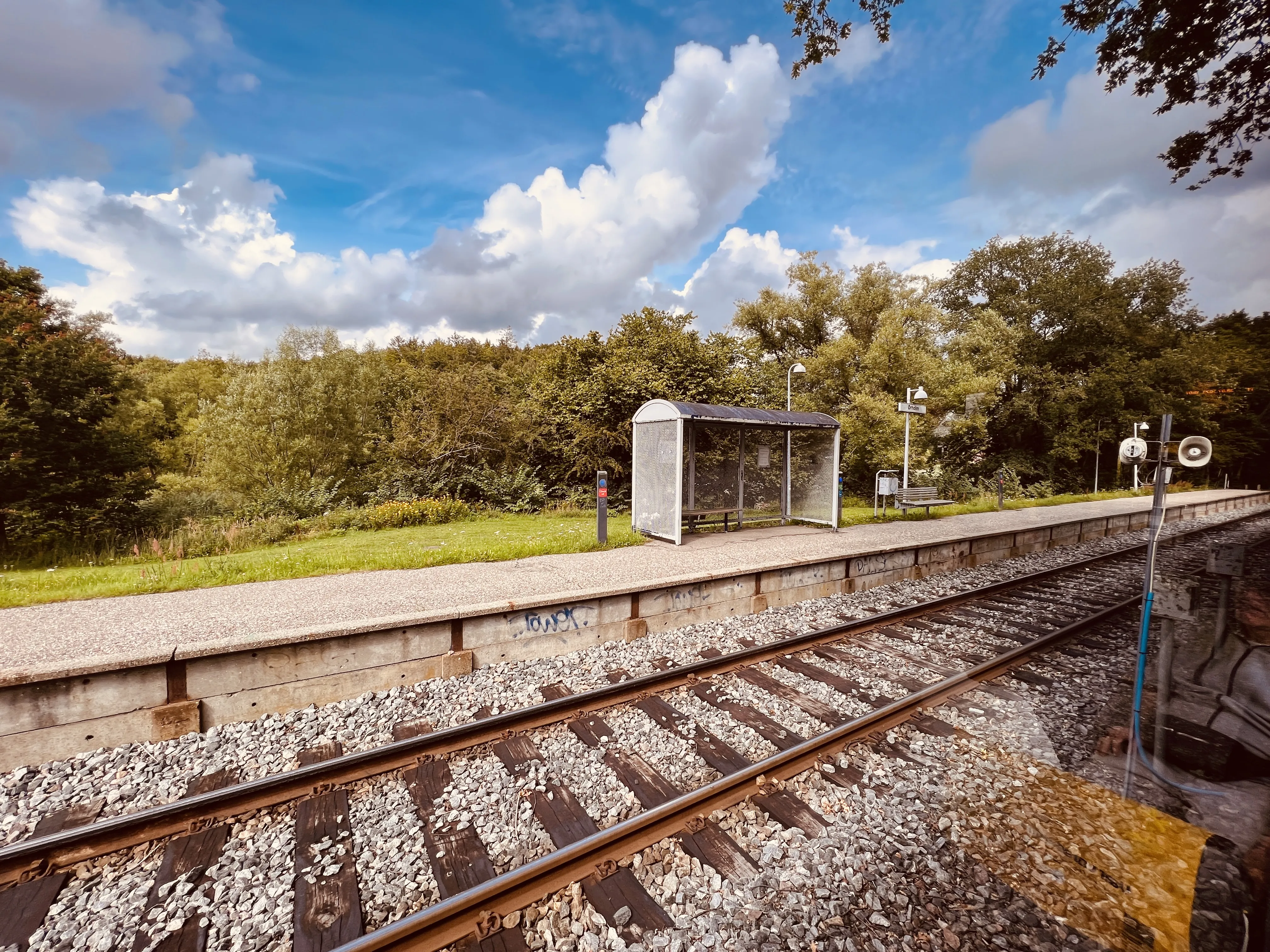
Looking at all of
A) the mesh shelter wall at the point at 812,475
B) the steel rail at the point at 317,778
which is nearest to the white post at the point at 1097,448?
the mesh shelter wall at the point at 812,475

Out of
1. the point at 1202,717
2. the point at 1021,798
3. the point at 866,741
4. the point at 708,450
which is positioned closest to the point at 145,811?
the point at 866,741

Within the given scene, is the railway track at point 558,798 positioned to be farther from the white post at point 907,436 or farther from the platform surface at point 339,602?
the white post at point 907,436

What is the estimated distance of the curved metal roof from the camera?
1027 cm

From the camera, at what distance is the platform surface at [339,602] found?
15.0 ft

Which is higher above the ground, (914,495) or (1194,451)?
(1194,451)

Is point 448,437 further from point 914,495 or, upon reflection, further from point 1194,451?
point 1194,451

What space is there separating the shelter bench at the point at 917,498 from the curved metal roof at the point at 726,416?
4.67 metres

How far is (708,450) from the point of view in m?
13.9

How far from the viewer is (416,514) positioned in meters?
14.9

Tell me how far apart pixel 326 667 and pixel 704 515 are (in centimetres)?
853

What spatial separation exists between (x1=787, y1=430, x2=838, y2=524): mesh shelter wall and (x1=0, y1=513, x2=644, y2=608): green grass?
469 centimetres

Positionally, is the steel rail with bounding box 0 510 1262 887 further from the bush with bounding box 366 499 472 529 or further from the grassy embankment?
the bush with bounding box 366 499 472 529

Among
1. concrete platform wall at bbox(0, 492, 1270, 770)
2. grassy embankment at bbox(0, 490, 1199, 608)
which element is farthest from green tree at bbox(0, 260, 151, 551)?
concrete platform wall at bbox(0, 492, 1270, 770)

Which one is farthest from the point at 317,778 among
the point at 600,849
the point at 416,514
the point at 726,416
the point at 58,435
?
the point at 58,435
